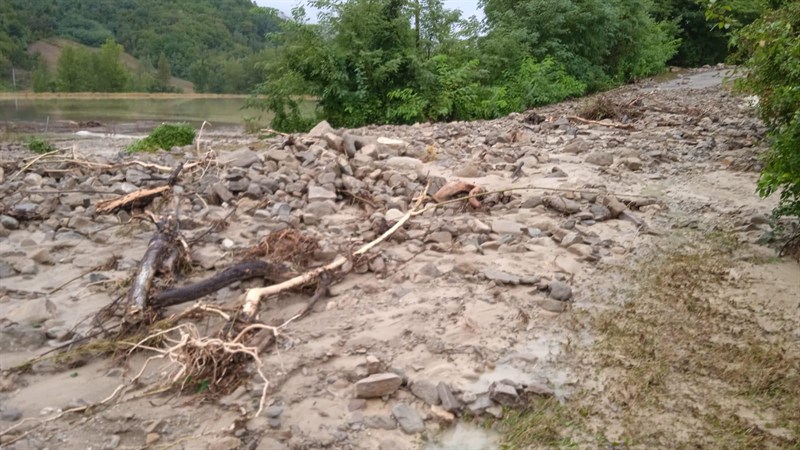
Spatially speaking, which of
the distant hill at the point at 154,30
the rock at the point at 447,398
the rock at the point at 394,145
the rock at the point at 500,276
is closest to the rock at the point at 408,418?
the rock at the point at 447,398

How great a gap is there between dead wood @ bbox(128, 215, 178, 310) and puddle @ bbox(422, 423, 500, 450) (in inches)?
70.4

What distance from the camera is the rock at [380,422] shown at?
2.50 meters

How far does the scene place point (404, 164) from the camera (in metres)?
6.44

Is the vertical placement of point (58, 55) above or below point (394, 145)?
above

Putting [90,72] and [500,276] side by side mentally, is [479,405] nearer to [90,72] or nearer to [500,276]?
[500,276]

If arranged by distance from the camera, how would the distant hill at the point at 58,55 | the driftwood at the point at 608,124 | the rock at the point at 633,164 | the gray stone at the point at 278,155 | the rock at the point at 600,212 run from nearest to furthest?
the rock at the point at 600,212 → the gray stone at the point at 278,155 → the rock at the point at 633,164 → the driftwood at the point at 608,124 → the distant hill at the point at 58,55

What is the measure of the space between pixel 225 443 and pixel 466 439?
0.91 meters

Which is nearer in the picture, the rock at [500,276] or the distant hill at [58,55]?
the rock at [500,276]

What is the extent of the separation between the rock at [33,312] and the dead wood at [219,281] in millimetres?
638

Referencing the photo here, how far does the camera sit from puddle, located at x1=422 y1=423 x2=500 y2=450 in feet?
7.91

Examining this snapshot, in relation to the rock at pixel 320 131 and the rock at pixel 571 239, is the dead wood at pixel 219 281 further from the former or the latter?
the rock at pixel 320 131

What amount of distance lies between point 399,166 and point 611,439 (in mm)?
4257

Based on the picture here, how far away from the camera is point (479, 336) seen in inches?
125

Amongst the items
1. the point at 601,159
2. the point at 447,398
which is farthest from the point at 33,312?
the point at 601,159
